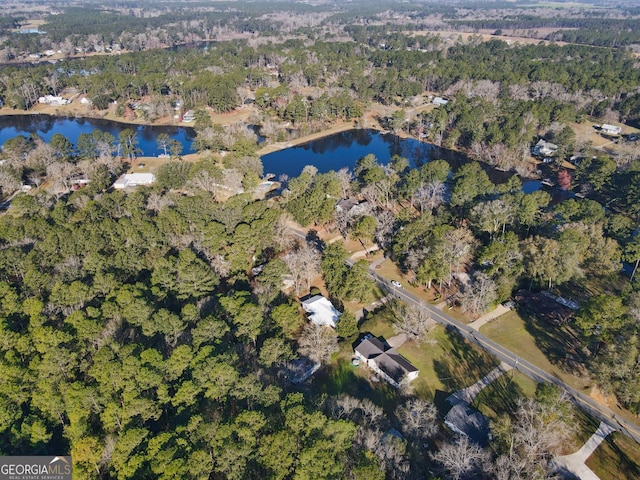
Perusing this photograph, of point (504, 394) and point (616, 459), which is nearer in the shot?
point (616, 459)

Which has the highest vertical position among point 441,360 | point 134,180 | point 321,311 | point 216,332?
point 216,332

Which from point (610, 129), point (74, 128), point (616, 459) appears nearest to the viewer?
point (616, 459)

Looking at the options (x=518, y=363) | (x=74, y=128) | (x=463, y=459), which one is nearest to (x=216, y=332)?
(x=463, y=459)

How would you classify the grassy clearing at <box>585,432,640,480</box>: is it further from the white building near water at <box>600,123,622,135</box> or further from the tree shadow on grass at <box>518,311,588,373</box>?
the white building near water at <box>600,123,622,135</box>

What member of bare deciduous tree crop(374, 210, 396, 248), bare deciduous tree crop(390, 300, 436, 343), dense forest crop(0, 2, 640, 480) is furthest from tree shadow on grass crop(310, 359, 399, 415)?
bare deciduous tree crop(374, 210, 396, 248)

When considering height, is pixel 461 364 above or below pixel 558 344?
below

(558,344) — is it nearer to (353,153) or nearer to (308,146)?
(353,153)

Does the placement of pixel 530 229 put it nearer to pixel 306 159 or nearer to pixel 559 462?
pixel 559 462
